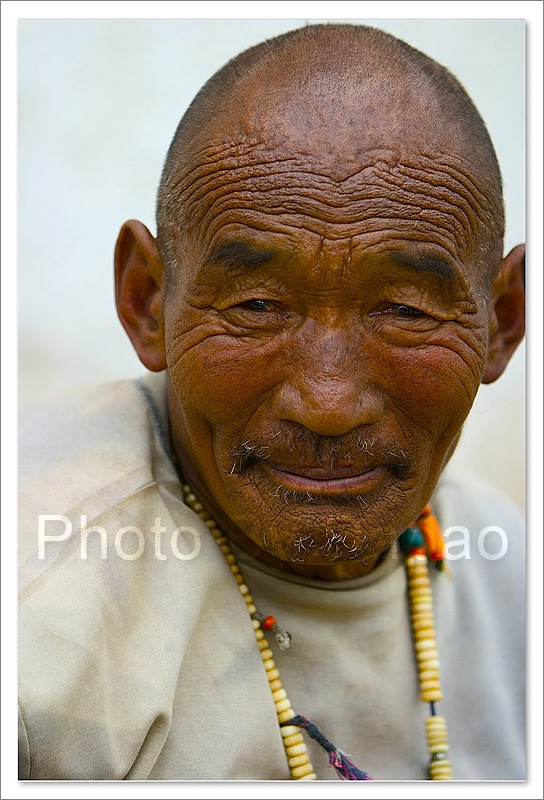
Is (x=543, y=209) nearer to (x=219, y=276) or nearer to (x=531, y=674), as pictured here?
(x=219, y=276)

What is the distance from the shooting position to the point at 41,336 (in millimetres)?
2363

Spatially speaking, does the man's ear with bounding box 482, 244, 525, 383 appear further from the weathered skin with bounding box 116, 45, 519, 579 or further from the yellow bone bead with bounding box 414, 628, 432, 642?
the yellow bone bead with bounding box 414, 628, 432, 642

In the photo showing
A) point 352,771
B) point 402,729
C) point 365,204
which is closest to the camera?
point 365,204

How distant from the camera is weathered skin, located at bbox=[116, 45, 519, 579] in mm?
1805

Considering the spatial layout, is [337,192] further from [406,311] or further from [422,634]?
[422,634]

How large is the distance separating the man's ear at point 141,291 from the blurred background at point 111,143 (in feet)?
0.33

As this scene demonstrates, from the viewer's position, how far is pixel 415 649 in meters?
2.27

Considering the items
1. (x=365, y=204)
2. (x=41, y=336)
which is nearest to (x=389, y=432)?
(x=365, y=204)

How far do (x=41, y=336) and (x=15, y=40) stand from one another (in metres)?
0.64

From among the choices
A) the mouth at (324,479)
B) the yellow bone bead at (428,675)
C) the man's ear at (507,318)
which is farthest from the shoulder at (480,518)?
the mouth at (324,479)

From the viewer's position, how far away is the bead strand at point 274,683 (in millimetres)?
2061

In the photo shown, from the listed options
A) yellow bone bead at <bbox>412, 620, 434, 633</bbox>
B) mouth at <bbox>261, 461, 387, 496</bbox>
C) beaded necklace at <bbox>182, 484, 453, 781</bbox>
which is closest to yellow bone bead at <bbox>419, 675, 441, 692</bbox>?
beaded necklace at <bbox>182, 484, 453, 781</bbox>

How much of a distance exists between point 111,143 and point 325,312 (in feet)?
2.58

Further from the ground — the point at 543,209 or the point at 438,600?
the point at 543,209
